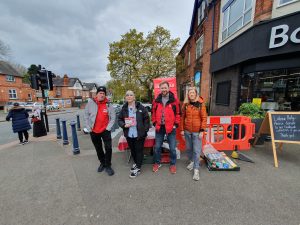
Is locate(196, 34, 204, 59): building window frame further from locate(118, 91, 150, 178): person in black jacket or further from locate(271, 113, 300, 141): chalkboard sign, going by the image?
locate(118, 91, 150, 178): person in black jacket

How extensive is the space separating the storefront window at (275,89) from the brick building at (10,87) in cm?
3683

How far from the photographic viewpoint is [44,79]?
7.22 m

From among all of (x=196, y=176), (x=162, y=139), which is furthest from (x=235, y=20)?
(x=196, y=176)

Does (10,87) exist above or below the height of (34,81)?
above

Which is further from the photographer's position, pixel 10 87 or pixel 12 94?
pixel 12 94

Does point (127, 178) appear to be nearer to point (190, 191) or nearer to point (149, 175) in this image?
point (149, 175)

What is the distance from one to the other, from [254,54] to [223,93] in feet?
9.79

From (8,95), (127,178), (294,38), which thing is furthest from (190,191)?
(8,95)

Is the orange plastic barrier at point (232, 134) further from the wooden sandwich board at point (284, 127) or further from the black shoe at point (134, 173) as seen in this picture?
the black shoe at point (134, 173)

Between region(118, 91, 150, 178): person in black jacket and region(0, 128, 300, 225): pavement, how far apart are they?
66cm

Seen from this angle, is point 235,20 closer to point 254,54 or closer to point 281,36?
point 254,54

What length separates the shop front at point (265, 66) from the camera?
5030mm

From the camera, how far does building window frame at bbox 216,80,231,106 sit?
789 centimetres

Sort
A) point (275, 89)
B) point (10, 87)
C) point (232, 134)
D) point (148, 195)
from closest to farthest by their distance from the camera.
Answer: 1. point (148, 195)
2. point (232, 134)
3. point (275, 89)
4. point (10, 87)
